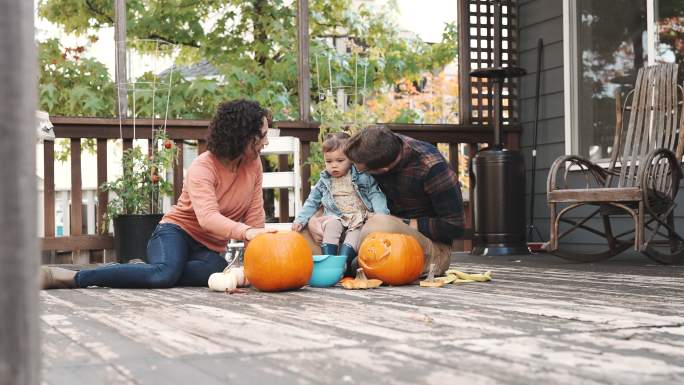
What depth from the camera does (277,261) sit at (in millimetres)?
3340

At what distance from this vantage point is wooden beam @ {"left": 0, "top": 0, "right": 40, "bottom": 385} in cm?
87

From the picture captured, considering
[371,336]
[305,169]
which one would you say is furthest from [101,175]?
[371,336]

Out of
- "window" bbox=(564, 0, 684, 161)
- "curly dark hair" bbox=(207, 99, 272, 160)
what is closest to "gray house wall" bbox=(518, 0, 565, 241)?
"window" bbox=(564, 0, 684, 161)

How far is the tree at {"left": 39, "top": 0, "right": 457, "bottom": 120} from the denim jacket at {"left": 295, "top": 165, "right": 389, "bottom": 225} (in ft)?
12.4

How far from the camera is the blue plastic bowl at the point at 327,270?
144 inches

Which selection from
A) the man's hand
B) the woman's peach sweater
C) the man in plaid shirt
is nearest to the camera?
the woman's peach sweater

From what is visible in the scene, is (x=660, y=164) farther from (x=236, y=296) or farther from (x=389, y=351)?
(x=389, y=351)

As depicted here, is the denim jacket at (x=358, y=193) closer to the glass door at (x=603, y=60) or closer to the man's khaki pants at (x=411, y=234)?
the man's khaki pants at (x=411, y=234)

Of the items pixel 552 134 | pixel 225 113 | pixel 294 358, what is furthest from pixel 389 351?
pixel 552 134

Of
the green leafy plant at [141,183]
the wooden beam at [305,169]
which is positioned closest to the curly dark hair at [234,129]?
the green leafy plant at [141,183]

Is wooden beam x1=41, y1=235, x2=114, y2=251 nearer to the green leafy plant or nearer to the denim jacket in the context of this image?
the green leafy plant

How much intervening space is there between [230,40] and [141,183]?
305 cm

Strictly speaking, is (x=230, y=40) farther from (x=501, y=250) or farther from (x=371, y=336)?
(x=371, y=336)

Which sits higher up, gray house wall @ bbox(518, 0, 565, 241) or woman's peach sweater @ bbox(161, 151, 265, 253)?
gray house wall @ bbox(518, 0, 565, 241)
